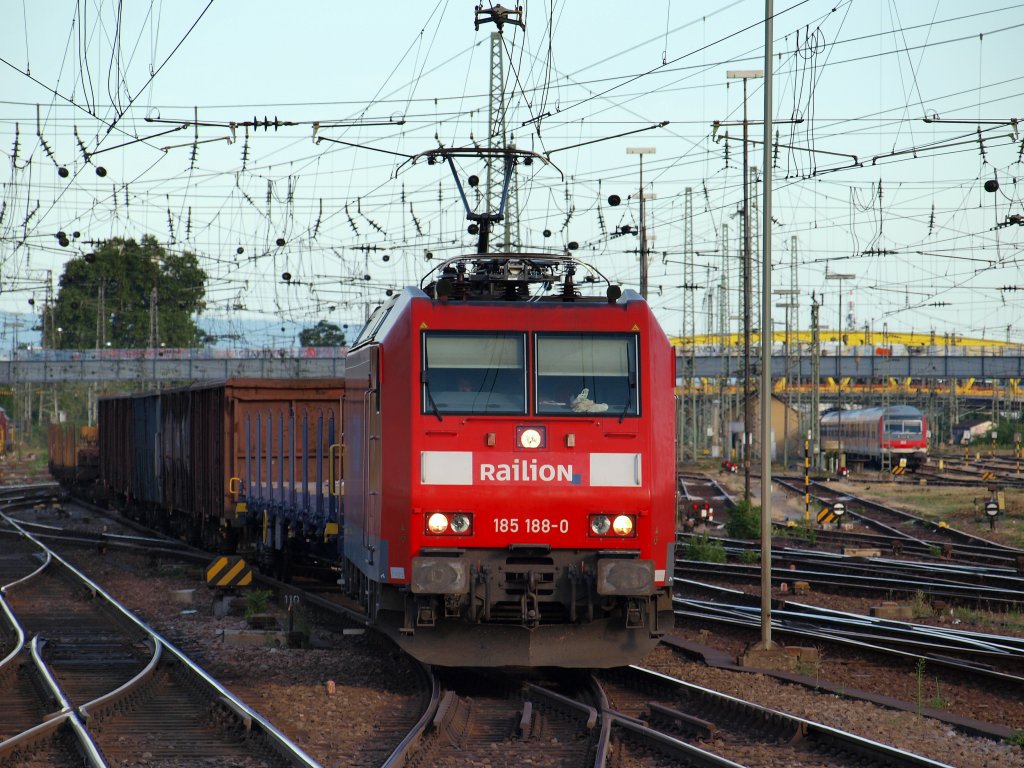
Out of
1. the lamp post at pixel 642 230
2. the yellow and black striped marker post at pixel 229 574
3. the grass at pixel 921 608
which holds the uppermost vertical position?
the lamp post at pixel 642 230

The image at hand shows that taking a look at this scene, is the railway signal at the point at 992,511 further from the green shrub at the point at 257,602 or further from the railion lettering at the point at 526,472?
the railion lettering at the point at 526,472

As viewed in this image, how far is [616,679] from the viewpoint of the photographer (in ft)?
40.8

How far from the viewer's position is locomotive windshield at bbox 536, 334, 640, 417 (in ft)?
37.1

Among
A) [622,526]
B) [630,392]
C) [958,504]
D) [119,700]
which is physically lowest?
[958,504]

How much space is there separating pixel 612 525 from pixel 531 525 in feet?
2.30

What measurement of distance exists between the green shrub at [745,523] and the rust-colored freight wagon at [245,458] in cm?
1136

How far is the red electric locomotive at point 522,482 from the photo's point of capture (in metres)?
10.9

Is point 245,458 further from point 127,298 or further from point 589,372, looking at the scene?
point 127,298

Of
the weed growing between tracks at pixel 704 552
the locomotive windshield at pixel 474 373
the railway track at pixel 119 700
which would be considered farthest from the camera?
the weed growing between tracks at pixel 704 552

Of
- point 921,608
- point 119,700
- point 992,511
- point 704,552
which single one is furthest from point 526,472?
point 992,511

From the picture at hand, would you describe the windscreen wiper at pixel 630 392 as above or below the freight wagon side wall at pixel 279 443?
above

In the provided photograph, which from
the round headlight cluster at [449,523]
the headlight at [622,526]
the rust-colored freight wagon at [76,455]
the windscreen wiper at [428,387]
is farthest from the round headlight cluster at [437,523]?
the rust-colored freight wagon at [76,455]

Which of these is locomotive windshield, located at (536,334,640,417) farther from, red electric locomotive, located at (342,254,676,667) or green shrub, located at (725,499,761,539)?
green shrub, located at (725,499,761,539)

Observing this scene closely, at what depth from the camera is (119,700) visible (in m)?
11.1
